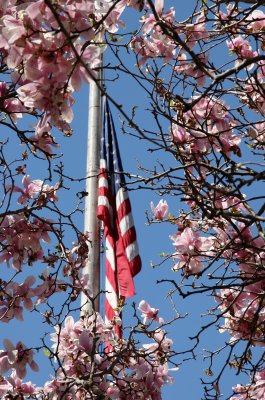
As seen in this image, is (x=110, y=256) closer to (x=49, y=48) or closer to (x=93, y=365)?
(x=93, y=365)

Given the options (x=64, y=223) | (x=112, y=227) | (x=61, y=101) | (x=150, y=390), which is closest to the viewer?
(x=61, y=101)

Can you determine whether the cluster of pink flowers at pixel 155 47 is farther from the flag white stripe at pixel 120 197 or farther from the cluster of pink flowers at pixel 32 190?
the flag white stripe at pixel 120 197

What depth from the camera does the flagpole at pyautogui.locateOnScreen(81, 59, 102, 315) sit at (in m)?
7.71

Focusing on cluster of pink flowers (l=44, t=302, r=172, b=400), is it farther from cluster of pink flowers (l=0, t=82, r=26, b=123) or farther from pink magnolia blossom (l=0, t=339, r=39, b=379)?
cluster of pink flowers (l=0, t=82, r=26, b=123)

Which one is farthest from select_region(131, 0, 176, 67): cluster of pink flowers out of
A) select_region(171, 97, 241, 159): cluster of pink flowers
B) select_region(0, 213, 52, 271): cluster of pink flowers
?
select_region(0, 213, 52, 271): cluster of pink flowers

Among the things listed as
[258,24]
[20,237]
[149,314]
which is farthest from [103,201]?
[258,24]

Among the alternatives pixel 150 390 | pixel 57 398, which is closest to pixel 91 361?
pixel 57 398

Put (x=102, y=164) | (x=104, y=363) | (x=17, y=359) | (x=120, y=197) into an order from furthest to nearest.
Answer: (x=102, y=164), (x=120, y=197), (x=104, y=363), (x=17, y=359)

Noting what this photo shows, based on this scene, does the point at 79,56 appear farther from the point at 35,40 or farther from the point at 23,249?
the point at 23,249

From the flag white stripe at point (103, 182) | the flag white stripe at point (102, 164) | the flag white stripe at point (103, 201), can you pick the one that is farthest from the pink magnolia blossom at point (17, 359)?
the flag white stripe at point (102, 164)

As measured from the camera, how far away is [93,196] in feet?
29.2

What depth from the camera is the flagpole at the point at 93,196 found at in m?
7.71

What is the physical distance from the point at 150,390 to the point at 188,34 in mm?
2480

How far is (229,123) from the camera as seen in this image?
4.60 meters
